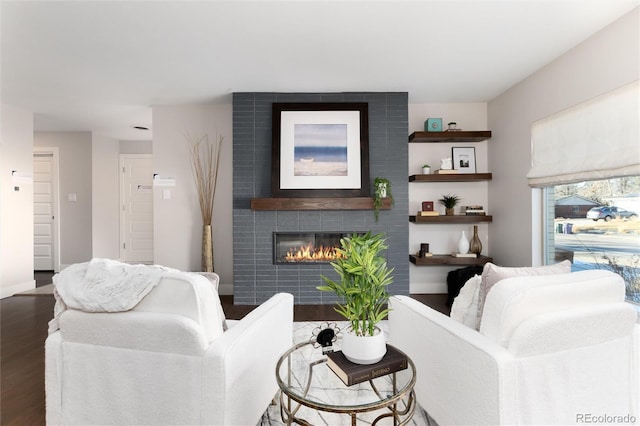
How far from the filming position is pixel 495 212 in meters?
4.23

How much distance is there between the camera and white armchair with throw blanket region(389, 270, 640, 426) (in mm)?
1196

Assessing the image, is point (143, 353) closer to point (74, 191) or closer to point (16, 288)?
point (16, 288)

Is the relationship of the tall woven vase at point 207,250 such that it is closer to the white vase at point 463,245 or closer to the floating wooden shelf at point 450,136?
the floating wooden shelf at point 450,136

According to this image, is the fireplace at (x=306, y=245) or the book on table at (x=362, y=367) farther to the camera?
the fireplace at (x=306, y=245)

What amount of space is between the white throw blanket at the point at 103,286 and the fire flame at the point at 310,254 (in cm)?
263

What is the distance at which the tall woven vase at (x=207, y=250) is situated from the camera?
4.24m

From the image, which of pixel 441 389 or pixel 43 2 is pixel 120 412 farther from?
pixel 43 2

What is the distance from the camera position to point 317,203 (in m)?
3.85

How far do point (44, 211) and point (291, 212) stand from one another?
496 cm

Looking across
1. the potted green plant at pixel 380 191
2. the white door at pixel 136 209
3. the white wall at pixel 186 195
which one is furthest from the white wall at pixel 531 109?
the white door at pixel 136 209

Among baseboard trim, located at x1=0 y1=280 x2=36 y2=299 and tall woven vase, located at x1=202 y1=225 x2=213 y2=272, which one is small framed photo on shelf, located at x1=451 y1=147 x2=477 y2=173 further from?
baseboard trim, located at x1=0 y1=280 x2=36 y2=299

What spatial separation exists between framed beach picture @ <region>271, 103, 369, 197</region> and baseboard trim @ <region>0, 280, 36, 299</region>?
3843 mm

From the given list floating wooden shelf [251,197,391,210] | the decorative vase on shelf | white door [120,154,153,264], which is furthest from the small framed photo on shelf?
white door [120,154,153,264]

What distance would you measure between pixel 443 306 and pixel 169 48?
3.75 metres
